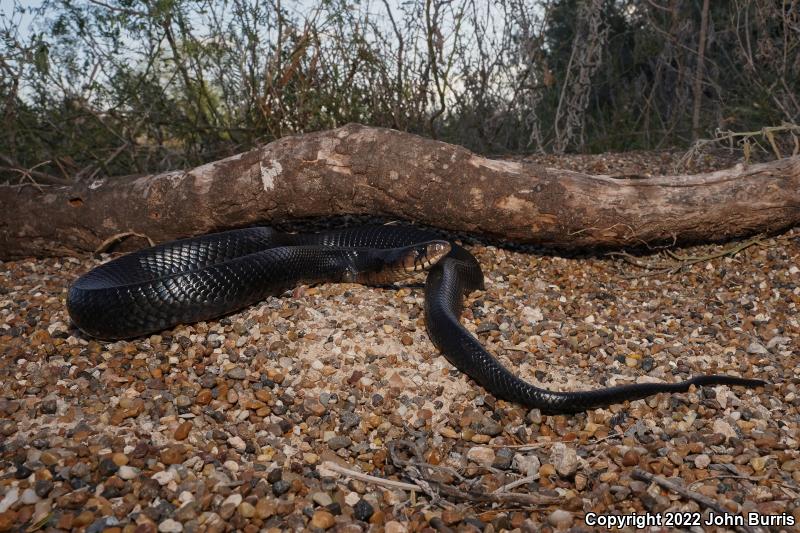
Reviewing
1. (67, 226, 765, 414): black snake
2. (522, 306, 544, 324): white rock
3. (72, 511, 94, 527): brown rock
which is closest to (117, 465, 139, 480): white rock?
(72, 511, 94, 527): brown rock

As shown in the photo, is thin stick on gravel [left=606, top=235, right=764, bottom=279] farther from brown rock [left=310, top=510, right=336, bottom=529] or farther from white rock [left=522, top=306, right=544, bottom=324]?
brown rock [left=310, top=510, right=336, bottom=529]

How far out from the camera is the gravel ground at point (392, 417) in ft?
7.80

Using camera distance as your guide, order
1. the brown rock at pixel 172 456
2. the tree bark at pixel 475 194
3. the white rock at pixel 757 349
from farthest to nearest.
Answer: the tree bark at pixel 475 194, the white rock at pixel 757 349, the brown rock at pixel 172 456

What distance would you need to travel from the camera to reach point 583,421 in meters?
2.99

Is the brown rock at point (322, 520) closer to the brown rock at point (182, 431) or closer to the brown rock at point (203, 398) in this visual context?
the brown rock at point (182, 431)

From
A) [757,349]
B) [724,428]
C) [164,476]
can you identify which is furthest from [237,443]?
[757,349]

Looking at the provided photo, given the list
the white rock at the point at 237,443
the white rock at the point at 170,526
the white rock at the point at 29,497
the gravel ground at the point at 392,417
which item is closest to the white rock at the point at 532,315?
the gravel ground at the point at 392,417

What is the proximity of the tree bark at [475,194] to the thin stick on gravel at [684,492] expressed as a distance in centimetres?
230

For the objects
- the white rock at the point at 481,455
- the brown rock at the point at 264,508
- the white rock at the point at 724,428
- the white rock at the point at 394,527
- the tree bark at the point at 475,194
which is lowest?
the white rock at the point at 394,527

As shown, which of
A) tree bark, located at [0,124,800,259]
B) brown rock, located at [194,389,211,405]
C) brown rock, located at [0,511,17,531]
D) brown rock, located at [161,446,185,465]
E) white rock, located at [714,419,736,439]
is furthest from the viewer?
tree bark, located at [0,124,800,259]

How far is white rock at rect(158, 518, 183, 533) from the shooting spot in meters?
A: 2.22

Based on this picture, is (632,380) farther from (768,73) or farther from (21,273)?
(768,73)

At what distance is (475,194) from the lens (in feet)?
14.6

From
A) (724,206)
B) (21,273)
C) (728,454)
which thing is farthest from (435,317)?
(21,273)
